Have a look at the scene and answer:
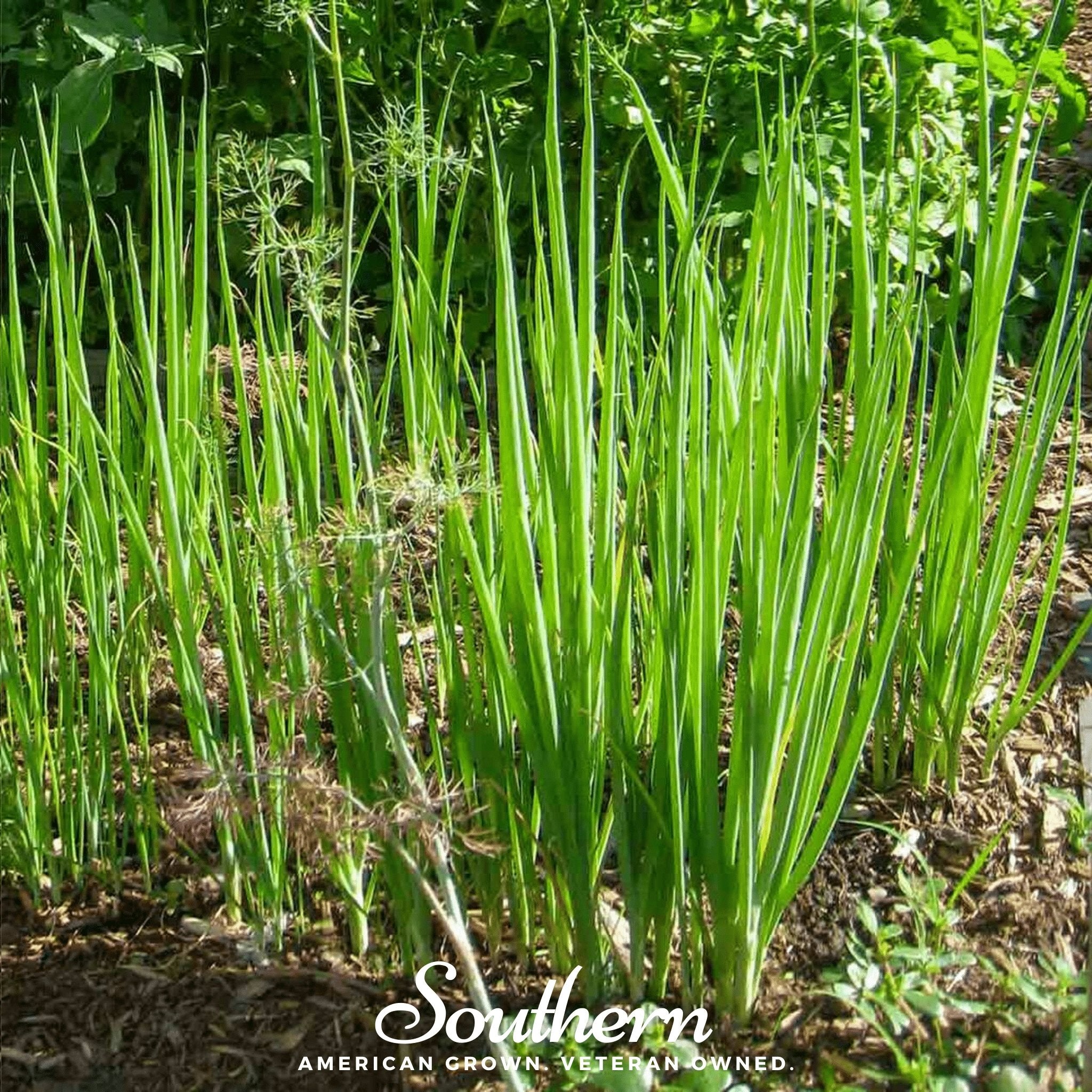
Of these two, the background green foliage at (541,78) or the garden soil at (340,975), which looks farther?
the background green foliage at (541,78)

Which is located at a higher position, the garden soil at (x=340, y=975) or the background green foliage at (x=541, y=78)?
the background green foliage at (x=541, y=78)

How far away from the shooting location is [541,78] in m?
3.12

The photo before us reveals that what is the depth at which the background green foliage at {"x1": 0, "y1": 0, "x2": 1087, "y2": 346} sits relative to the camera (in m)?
2.83

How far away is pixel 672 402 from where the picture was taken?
1.40 m

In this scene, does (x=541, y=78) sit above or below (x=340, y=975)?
above

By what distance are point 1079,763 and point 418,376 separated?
1131 mm

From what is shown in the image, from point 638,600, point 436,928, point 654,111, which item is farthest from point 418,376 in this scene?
point 654,111

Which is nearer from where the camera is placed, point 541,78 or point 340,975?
point 340,975

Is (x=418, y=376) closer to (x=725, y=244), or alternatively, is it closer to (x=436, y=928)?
(x=436, y=928)

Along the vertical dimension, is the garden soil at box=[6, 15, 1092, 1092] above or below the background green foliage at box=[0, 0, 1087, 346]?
below

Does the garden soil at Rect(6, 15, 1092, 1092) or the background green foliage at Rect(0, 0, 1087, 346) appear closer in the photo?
the garden soil at Rect(6, 15, 1092, 1092)

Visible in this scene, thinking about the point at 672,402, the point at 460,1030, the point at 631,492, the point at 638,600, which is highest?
the point at 672,402

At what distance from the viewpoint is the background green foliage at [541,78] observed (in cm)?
283

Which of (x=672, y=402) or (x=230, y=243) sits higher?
(x=672, y=402)
